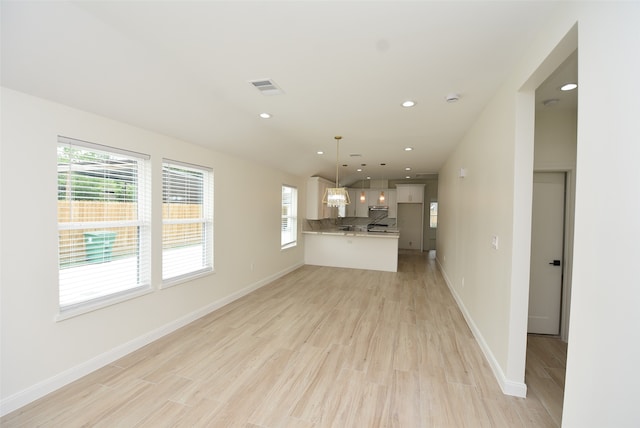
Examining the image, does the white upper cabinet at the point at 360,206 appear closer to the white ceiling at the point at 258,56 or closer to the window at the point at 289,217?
the window at the point at 289,217

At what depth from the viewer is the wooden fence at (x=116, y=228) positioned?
7.61 feet

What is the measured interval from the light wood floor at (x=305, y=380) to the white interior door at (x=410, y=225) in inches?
255

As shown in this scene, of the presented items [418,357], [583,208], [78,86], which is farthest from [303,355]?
[78,86]

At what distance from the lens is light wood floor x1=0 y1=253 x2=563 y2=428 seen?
193cm

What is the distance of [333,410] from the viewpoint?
2016mm

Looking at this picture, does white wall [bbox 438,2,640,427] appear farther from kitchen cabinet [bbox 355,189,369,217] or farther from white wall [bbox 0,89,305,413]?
kitchen cabinet [bbox 355,189,369,217]

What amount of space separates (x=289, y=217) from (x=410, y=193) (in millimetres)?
5010

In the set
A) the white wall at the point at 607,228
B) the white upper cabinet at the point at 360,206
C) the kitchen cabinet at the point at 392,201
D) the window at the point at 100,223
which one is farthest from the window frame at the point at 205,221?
the kitchen cabinet at the point at 392,201

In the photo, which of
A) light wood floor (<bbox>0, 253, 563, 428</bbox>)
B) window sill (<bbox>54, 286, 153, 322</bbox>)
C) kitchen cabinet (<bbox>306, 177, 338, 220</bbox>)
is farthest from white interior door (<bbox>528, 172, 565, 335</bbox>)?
kitchen cabinet (<bbox>306, 177, 338, 220</bbox>)

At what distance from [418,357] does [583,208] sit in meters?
2.16

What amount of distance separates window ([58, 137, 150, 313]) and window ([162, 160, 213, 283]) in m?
0.29

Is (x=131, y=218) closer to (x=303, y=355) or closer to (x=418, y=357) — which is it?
(x=303, y=355)

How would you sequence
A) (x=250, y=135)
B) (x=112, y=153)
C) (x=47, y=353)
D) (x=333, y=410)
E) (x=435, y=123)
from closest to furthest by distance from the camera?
(x=333, y=410)
(x=47, y=353)
(x=112, y=153)
(x=435, y=123)
(x=250, y=135)

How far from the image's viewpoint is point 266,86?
2555mm
